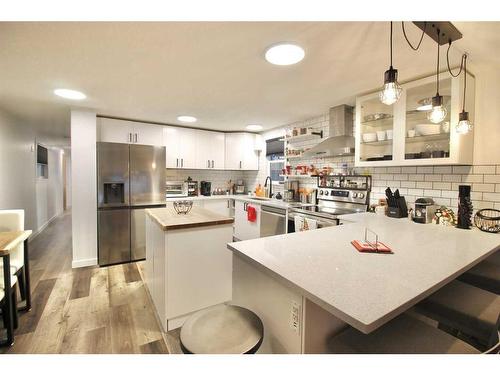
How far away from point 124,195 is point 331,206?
9.41ft

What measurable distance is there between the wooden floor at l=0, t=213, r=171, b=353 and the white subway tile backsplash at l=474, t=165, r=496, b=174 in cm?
280

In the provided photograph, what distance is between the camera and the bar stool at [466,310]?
3.57 feet

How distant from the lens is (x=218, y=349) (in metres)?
0.87

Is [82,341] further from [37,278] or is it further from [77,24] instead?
[77,24]

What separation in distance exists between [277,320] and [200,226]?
1146 millimetres

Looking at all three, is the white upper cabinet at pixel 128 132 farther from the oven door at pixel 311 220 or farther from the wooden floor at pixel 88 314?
the oven door at pixel 311 220

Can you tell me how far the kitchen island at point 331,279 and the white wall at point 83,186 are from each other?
9.30 feet

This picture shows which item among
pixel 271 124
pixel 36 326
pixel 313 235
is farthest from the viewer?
pixel 271 124

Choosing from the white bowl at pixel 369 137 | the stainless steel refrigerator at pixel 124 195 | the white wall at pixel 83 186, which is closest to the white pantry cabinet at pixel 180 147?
the stainless steel refrigerator at pixel 124 195

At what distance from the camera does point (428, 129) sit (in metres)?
2.12

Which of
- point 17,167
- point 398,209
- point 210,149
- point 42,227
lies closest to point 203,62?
point 398,209

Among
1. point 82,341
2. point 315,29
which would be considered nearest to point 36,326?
point 82,341

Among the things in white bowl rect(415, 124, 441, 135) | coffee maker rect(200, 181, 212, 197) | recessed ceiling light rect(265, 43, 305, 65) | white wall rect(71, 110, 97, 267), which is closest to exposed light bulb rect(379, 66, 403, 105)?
recessed ceiling light rect(265, 43, 305, 65)

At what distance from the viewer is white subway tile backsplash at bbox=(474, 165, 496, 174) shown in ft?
6.34
